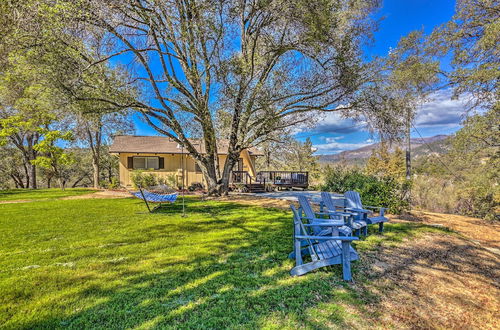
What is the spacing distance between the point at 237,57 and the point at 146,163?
11.4m

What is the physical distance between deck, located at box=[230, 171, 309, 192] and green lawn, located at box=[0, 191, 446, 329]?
976cm

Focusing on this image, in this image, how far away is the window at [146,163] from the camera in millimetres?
16750

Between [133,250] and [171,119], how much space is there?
277 inches

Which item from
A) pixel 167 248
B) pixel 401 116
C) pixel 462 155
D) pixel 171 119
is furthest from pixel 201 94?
pixel 462 155

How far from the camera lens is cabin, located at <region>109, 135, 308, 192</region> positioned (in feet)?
52.4

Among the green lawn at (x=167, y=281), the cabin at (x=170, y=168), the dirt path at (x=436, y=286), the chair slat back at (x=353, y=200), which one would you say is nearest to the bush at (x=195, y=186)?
the cabin at (x=170, y=168)

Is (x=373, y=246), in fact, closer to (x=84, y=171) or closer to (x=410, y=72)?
(x=410, y=72)

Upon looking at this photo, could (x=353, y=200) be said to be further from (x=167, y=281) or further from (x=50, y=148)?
(x=50, y=148)

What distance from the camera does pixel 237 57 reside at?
8.97m

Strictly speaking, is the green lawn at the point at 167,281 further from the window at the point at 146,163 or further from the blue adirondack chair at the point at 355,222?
the window at the point at 146,163

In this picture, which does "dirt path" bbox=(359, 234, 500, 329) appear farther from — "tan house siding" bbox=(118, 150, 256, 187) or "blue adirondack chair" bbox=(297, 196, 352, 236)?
"tan house siding" bbox=(118, 150, 256, 187)

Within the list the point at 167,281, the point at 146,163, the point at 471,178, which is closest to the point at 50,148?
the point at 146,163

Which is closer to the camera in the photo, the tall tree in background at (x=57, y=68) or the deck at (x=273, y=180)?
the tall tree in background at (x=57, y=68)

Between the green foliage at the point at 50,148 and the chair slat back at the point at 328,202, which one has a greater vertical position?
the green foliage at the point at 50,148
